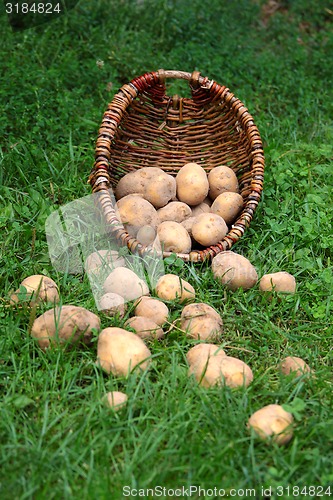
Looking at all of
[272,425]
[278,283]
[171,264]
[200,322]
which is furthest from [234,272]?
[272,425]

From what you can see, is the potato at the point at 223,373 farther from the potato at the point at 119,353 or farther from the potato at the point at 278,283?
the potato at the point at 278,283

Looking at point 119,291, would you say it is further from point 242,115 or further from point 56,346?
point 242,115

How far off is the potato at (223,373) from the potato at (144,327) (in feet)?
1.00

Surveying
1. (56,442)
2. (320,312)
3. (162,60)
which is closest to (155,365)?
(56,442)

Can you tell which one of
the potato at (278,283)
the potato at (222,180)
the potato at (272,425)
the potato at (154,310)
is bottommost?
the potato at (278,283)

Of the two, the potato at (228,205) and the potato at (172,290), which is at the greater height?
the potato at (228,205)

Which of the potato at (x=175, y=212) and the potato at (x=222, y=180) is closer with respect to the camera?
the potato at (x=175, y=212)

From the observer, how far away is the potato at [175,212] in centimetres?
349

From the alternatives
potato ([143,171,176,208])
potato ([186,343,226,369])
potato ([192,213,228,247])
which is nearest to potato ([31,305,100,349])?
potato ([186,343,226,369])

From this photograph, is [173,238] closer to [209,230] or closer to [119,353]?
Result: [209,230]

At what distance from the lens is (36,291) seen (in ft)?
9.38

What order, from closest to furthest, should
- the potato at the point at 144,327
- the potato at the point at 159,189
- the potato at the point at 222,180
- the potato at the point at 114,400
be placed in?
the potato at the point at 114,400 → the potato at the point at 144,327 → the potato at the point at 159,189 → the potato at the point at 222,180

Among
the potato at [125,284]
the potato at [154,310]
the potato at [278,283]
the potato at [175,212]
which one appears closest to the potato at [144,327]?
the potato at [154,310]

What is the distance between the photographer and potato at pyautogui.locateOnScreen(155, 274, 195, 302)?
3.01m
